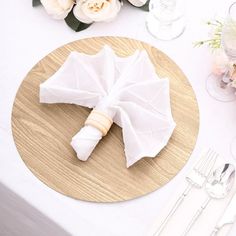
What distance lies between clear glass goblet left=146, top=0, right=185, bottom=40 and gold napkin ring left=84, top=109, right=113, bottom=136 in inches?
11.3

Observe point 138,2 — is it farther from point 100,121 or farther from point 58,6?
point 100,121

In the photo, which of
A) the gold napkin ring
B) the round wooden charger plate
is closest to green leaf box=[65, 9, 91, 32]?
the round wooden charger plate

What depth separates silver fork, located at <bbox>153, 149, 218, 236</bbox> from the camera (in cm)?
102

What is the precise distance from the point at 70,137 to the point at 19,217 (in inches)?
9.0

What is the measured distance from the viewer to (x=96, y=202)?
101 centimetres

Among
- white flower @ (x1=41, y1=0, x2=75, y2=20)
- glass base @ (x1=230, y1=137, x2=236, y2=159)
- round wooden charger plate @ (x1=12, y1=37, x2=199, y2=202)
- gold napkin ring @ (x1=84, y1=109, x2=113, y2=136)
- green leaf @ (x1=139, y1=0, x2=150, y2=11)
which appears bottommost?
round wooden charger plate @ (x1=12, y1=37, x2=199, y2=202)

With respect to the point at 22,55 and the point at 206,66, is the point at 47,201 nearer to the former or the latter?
the point at 22,55

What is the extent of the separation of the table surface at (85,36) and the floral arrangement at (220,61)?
0.13 ft

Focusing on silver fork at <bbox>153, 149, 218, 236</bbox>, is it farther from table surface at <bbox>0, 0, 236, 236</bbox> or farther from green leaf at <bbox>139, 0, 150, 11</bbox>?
green leaf at <bbox>139, 0, 150, 11</bbox>

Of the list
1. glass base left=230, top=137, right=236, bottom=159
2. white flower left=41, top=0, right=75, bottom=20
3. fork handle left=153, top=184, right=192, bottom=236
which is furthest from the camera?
white flower left=41, top=0, right=75, bottom=20

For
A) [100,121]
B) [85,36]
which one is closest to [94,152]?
[100,121]

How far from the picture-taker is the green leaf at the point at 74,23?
48.1 inches

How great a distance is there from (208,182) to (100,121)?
250 millimetres

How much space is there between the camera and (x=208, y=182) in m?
1.02
